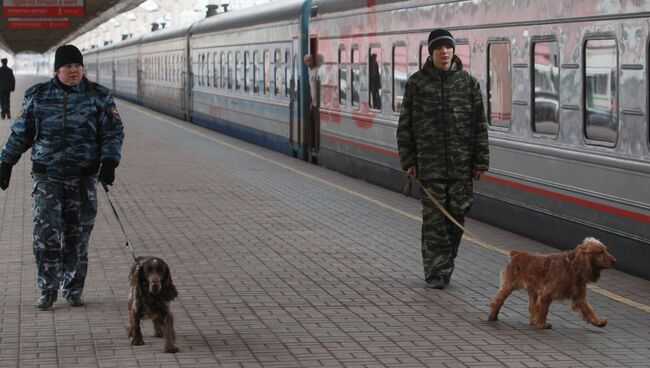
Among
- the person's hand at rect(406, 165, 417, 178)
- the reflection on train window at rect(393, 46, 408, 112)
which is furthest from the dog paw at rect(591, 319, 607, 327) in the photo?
the reflection on train window at rect(393, 46, 408, 112)

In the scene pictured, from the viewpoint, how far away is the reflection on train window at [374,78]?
19.6 m

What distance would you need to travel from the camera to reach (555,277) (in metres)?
8.70

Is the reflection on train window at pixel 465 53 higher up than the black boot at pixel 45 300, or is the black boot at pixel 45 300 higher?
the reflection on train window at pixel 465 53

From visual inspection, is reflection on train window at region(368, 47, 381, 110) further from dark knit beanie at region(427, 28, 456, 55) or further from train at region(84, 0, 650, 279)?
dark knit beanie at region(427, 28, 456, 55)

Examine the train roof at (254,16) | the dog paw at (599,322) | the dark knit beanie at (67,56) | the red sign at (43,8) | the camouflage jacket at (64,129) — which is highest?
the red sign at (43,8)

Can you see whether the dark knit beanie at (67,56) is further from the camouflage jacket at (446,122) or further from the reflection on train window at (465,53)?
the reflection on train window at (465,53)

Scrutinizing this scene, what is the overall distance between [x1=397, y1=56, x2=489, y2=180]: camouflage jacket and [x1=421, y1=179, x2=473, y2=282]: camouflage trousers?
9 cm

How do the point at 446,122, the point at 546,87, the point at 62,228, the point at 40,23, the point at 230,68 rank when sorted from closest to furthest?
the point at 62,228, the point at 446,122, the point at 546,87, the point at 230,68, the point at 40,23

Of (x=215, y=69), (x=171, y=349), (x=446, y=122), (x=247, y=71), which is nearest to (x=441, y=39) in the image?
(x=446, y=122)

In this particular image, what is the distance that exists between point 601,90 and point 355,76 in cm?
946

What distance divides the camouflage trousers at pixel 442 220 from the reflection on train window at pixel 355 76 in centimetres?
1028

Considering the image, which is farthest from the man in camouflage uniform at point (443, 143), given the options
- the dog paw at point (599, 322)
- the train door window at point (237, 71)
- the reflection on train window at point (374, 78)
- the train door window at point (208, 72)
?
the train door window at point (208, 72)

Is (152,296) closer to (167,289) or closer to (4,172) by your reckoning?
(167,289)

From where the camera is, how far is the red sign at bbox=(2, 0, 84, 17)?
171ft
